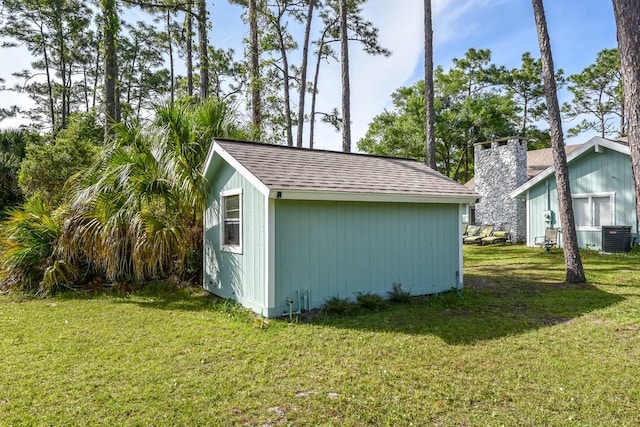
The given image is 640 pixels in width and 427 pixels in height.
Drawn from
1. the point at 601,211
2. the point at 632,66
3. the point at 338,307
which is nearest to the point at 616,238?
the point at 601,211

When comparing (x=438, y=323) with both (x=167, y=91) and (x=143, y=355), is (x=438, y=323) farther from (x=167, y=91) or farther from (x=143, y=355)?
(x=167, y=91)

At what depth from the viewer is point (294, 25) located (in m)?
22.1

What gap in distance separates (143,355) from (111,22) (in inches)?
358

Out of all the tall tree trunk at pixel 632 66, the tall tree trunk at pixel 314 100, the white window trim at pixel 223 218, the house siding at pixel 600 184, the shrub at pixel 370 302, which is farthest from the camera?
the tall tree trunk at pixel 314 100

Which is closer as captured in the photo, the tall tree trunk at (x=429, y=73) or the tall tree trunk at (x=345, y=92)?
the tall tree trunk at (x=429, y=73)

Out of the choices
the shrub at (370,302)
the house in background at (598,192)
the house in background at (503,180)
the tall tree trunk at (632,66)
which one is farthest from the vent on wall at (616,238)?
the shrub at (370,302)

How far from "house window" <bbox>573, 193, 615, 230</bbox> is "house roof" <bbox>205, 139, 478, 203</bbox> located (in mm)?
8584

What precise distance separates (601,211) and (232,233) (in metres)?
12.9

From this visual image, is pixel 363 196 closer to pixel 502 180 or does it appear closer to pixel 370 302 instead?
pixel 370 302

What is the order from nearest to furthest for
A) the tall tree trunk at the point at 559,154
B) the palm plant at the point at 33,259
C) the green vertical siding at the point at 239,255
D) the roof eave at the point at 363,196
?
1. the roof eave at the point at 363,196
2. the green vertical siding at the point at 239,255
3. the palm plant at the point at 33,259
4. the tall tree trunk at the point at 559,154

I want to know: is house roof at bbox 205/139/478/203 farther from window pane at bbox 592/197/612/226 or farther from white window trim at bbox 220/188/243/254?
window pane at bbox 592/197/612/226

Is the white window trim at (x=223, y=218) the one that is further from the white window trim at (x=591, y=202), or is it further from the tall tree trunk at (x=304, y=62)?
the tall tree trunk at (x=304, y=62)

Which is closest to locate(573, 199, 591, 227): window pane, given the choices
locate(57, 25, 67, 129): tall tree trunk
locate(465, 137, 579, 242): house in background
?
locate(465, 137, 579, 242): house in background

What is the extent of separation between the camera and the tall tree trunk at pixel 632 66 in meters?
4.16
